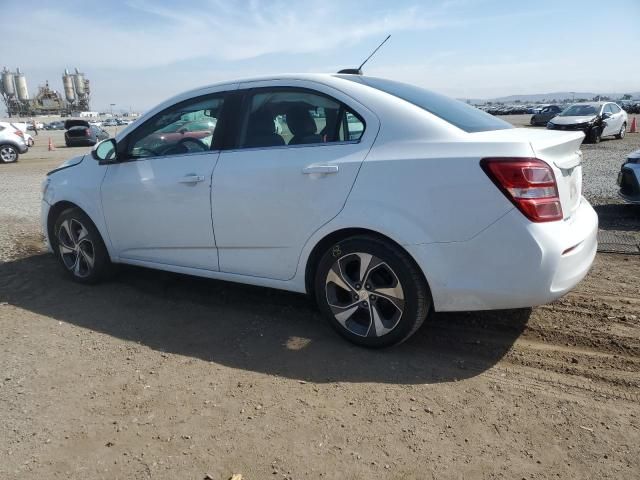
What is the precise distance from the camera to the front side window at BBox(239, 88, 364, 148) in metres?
3.19

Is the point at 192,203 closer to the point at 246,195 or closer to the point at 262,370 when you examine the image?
the point at 246,195

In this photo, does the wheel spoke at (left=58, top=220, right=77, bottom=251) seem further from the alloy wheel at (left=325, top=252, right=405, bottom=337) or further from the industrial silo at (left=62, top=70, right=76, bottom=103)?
the industrial silo at (left=62, top=70, right=76, bottom=103)

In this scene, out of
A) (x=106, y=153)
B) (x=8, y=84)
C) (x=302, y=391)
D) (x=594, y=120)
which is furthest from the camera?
(x=8, y=84)

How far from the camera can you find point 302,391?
2.82 metres

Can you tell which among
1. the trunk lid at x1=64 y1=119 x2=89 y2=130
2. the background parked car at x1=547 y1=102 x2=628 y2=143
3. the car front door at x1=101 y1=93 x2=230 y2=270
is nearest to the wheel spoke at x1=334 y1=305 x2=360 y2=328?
the car front door at x1=101 y1=93 x2=230 y2=270

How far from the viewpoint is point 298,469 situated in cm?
222

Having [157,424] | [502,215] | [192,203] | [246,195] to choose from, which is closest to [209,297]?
[192,203]

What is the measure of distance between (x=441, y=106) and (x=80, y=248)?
3347 millimetres

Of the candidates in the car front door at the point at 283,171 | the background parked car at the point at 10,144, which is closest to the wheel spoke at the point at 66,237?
the car front door at the point at 283,171

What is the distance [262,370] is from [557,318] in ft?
7.03

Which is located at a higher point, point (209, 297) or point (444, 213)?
point (444, 213)

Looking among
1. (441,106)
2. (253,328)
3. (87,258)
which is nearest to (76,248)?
(87,258)

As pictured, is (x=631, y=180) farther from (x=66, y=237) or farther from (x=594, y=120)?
(x=594, y=120)

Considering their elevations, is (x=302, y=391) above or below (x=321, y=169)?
below
